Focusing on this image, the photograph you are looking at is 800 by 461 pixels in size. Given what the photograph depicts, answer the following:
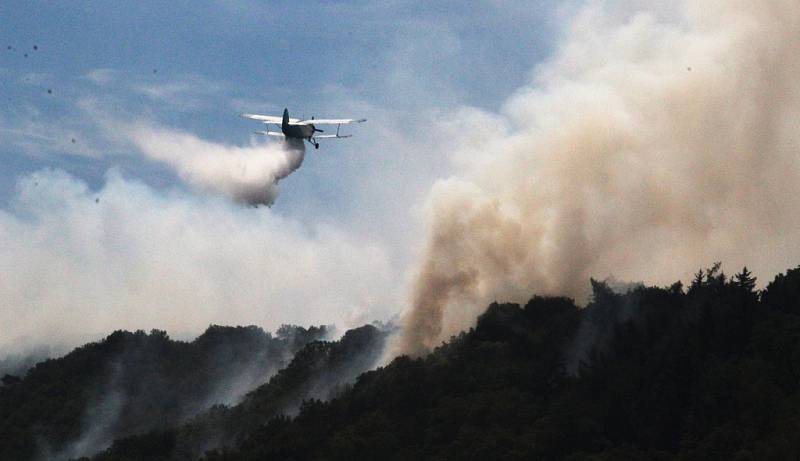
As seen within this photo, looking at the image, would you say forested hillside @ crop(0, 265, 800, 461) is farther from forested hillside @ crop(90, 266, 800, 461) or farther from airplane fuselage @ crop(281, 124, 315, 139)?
airplane fuselage @ crop(281, 124, 315, 139)

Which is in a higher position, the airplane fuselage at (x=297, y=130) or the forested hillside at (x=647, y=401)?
the airplane fuselage at (x=297, y=130)

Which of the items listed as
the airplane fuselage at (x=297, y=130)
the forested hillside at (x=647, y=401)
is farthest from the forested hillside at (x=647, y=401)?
the airplane fuselage at (x=297, y=130)

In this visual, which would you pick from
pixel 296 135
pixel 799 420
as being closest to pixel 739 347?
pixel 799 420

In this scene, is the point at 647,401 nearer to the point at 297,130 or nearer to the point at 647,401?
the point at 647,401

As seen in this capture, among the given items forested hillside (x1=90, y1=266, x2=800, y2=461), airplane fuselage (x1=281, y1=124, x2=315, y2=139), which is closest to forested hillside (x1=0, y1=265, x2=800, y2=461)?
forested hillside (x1=90, y1=266, x2=800, y2=461)

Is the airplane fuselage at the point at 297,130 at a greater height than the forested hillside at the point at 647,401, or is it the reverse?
the airplane fuselage at the point at 297,130

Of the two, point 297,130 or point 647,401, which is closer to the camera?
point 647,401

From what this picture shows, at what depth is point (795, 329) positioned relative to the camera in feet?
551

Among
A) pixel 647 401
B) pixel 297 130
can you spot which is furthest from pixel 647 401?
pixel 297 130

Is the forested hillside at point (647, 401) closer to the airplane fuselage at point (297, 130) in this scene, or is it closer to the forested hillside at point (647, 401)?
the forested hillside at point (647, 401)

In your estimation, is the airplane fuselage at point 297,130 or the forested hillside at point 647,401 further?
the airplane fuselage at point 297,130

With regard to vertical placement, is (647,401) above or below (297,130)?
below

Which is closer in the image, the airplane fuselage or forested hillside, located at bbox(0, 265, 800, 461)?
forested hillside, located at bbox(0, 265, 800, 461)

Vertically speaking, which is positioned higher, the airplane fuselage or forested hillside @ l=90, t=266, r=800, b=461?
the airplane fuselage
